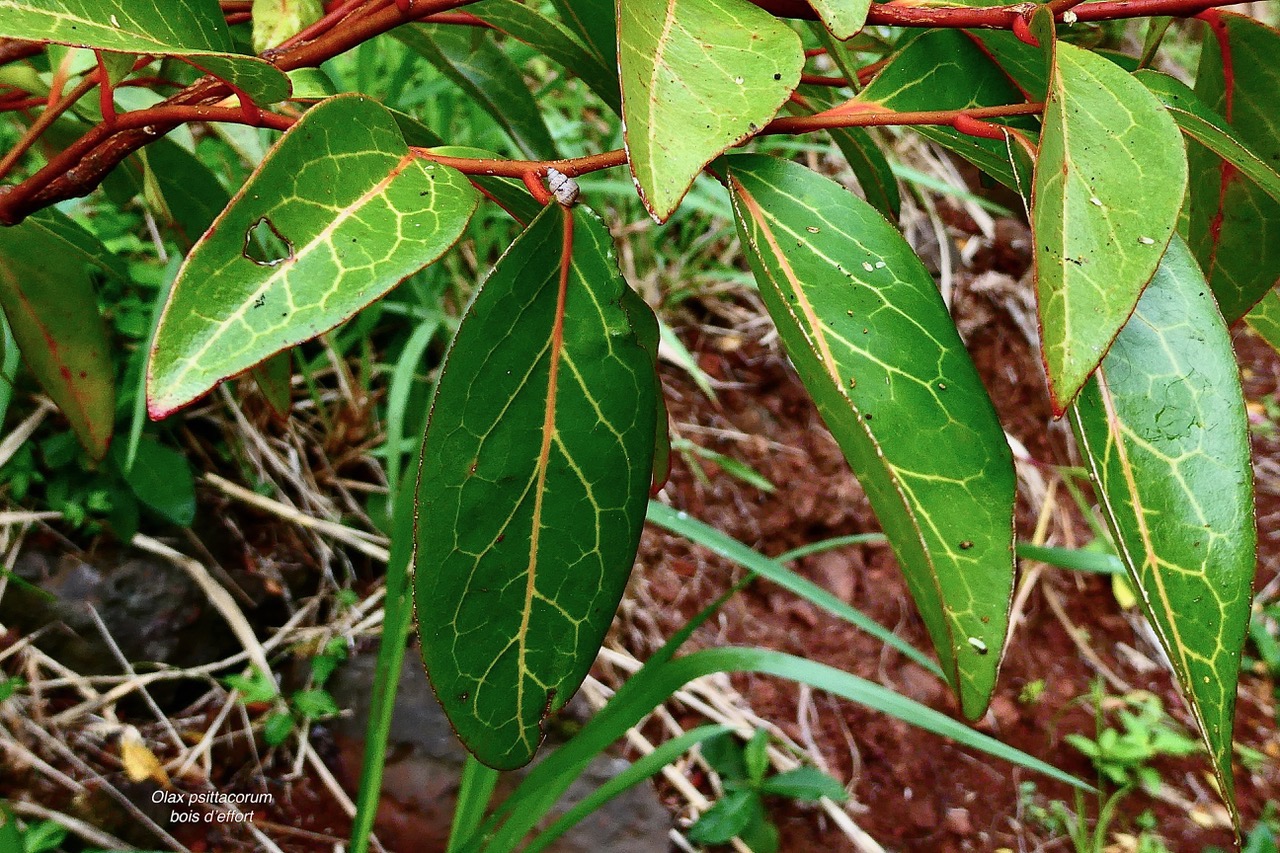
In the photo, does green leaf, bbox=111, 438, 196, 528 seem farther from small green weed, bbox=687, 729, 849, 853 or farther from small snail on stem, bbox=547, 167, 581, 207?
small snail on stem, bbox=547, 167, 581, 207

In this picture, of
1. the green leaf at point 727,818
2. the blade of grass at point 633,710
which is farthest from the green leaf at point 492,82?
the green leaf at point 727,818

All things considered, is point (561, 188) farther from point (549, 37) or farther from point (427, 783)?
point (427, 783)

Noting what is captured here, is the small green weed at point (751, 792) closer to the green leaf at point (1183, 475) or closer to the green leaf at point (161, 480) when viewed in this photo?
the green leaf at point (161, 480)

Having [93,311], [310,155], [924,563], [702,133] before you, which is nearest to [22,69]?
[93,311]

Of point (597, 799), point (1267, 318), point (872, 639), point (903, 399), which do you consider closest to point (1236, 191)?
point (1267, 318)

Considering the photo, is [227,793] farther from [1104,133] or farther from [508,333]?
[1104,133]

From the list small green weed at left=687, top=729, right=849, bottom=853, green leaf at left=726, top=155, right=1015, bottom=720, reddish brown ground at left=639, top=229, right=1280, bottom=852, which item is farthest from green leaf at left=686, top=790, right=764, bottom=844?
green leaf at left=726, top=155, right=1015, bottom=720
